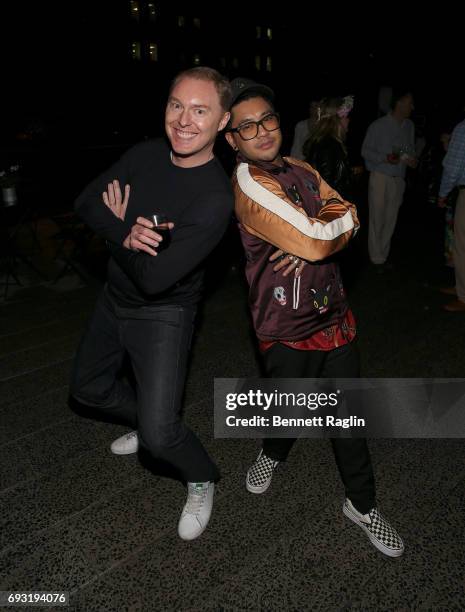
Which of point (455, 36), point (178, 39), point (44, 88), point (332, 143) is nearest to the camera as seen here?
point (332, 143)

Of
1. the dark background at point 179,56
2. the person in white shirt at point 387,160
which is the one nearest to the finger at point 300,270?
the person in white shirt at point 387,160

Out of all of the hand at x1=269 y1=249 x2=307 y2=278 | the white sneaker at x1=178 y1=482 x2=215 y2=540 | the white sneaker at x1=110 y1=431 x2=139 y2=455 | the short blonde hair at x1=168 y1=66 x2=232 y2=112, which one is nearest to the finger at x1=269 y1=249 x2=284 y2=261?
the hand at x1=269 y1=249 x2=307 y2=278

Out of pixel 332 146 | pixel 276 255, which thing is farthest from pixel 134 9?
pixel 276 255

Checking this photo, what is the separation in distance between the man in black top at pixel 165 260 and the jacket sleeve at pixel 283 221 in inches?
3.5

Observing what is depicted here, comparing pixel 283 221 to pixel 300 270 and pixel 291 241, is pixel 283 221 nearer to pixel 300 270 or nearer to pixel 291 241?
pixel 291 241

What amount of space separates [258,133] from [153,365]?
44.3 inches

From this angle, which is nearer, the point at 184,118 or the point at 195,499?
the point at 184,118

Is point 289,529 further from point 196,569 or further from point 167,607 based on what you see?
point 167,607

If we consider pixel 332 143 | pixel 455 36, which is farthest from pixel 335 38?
pixel 332 143

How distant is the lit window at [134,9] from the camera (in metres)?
70.7

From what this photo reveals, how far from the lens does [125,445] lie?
10.5 ft

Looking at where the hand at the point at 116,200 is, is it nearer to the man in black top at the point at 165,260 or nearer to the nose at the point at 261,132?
the man in black top at the point at 165,260

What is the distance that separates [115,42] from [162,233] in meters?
71.3

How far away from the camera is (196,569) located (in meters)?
2.41
